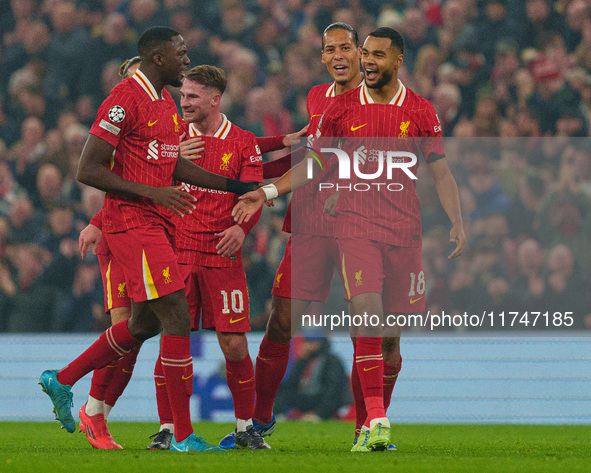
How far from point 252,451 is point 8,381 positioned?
4.25 m

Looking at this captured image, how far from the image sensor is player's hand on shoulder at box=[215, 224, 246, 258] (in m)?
5.56

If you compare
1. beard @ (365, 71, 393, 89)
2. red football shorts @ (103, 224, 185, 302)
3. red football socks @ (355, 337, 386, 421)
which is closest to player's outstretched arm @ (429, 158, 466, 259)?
beard @ (365, 71, 393, 89)

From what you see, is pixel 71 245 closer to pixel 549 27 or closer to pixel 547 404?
pixel 547 404

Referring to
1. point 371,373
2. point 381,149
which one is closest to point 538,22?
point 381,149

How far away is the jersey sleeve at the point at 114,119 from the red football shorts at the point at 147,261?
51cm

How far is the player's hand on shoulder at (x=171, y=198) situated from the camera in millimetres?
5012

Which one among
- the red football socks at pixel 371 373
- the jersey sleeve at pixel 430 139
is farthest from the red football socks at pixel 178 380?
the jersey sleeve at pixel 430 139

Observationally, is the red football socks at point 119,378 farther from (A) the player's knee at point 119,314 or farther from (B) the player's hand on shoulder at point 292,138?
(B) the player's hand on shoulder at point 292,138

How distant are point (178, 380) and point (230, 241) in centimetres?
95

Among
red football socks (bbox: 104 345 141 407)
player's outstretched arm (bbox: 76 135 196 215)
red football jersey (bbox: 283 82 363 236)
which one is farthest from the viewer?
red football jersey (bbox: 283 82 363 236)

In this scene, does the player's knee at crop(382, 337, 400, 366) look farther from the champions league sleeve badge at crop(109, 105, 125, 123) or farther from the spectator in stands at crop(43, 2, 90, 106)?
the spectator in stands at crop(43, 2, 90, 106)

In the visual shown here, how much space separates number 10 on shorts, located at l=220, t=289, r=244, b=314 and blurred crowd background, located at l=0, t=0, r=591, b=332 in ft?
11.2

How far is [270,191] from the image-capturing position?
5.54m

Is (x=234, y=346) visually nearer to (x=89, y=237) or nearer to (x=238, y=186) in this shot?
(x=238, y=186)
